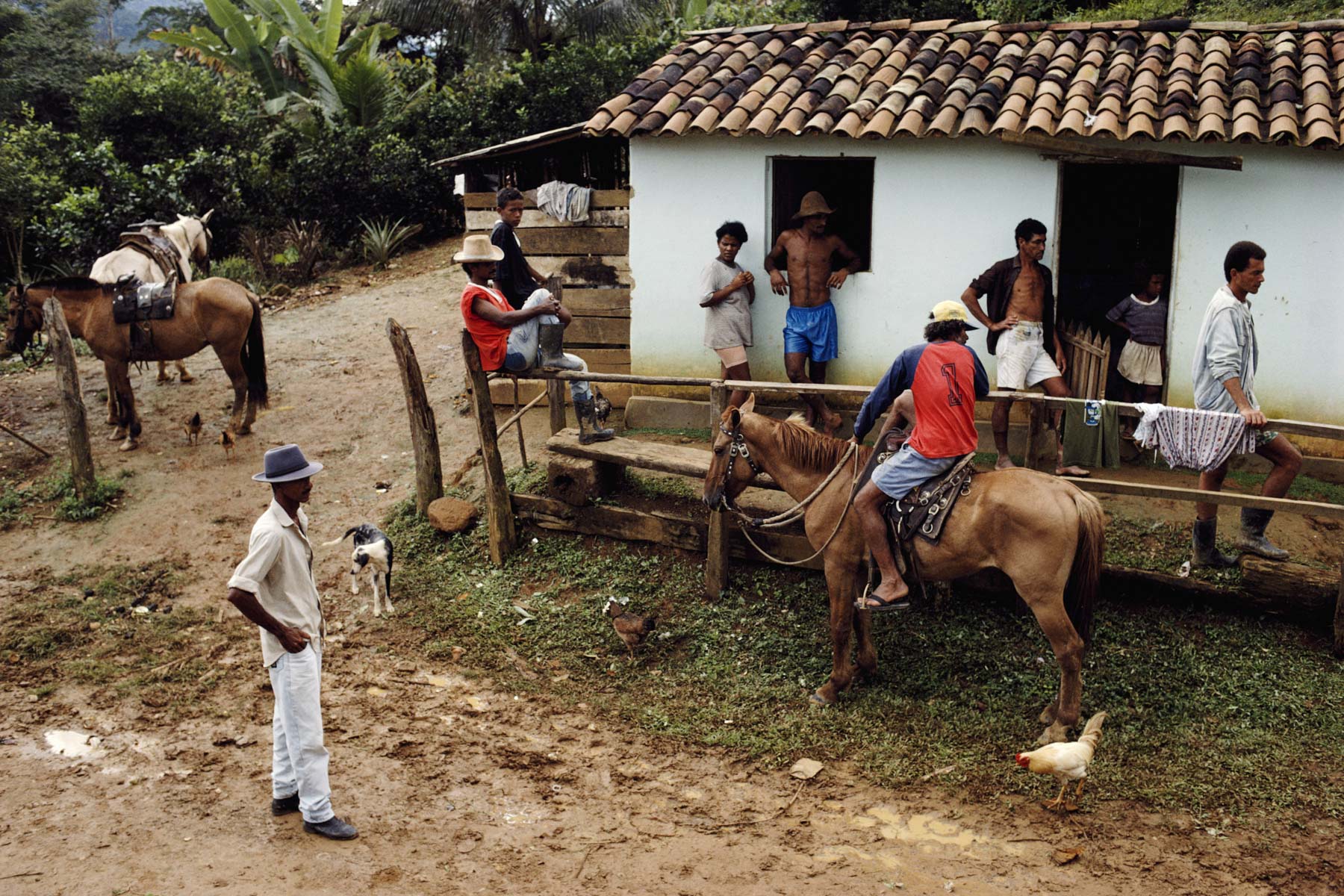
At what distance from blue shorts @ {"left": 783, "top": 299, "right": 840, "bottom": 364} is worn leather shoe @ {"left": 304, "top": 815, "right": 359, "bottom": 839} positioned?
5747mm

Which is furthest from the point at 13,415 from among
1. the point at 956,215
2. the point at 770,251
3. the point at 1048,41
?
the point at 1048,41

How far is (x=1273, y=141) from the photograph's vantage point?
8.29 meters

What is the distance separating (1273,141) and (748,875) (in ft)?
22.0

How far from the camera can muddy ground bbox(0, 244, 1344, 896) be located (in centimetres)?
504

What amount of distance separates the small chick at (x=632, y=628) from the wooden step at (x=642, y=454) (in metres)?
1.09

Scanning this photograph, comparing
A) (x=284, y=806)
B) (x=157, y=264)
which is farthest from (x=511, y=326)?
(x=157, y=264)

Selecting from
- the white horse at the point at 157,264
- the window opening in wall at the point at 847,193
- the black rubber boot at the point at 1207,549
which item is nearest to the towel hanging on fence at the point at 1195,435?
the black rubber boot at the point at 1207,549

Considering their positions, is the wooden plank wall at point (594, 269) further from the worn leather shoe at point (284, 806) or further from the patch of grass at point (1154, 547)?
the worn leather shoe at point (284, 806)

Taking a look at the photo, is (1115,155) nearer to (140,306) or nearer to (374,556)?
(374,556)

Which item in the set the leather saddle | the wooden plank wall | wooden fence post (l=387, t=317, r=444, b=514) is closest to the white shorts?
the wooden plank wall

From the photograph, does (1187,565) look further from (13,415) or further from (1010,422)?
(13,415)

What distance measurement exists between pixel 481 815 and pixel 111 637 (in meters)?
3.84

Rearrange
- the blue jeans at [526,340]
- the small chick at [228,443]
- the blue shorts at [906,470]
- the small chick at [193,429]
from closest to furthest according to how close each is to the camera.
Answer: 1. the blue shorts at [906,470]
2. the blue jeans at [526,340]
3. the small chick at [228,443]
4. the small chick at [193,429]

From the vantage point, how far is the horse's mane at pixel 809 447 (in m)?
6.70
